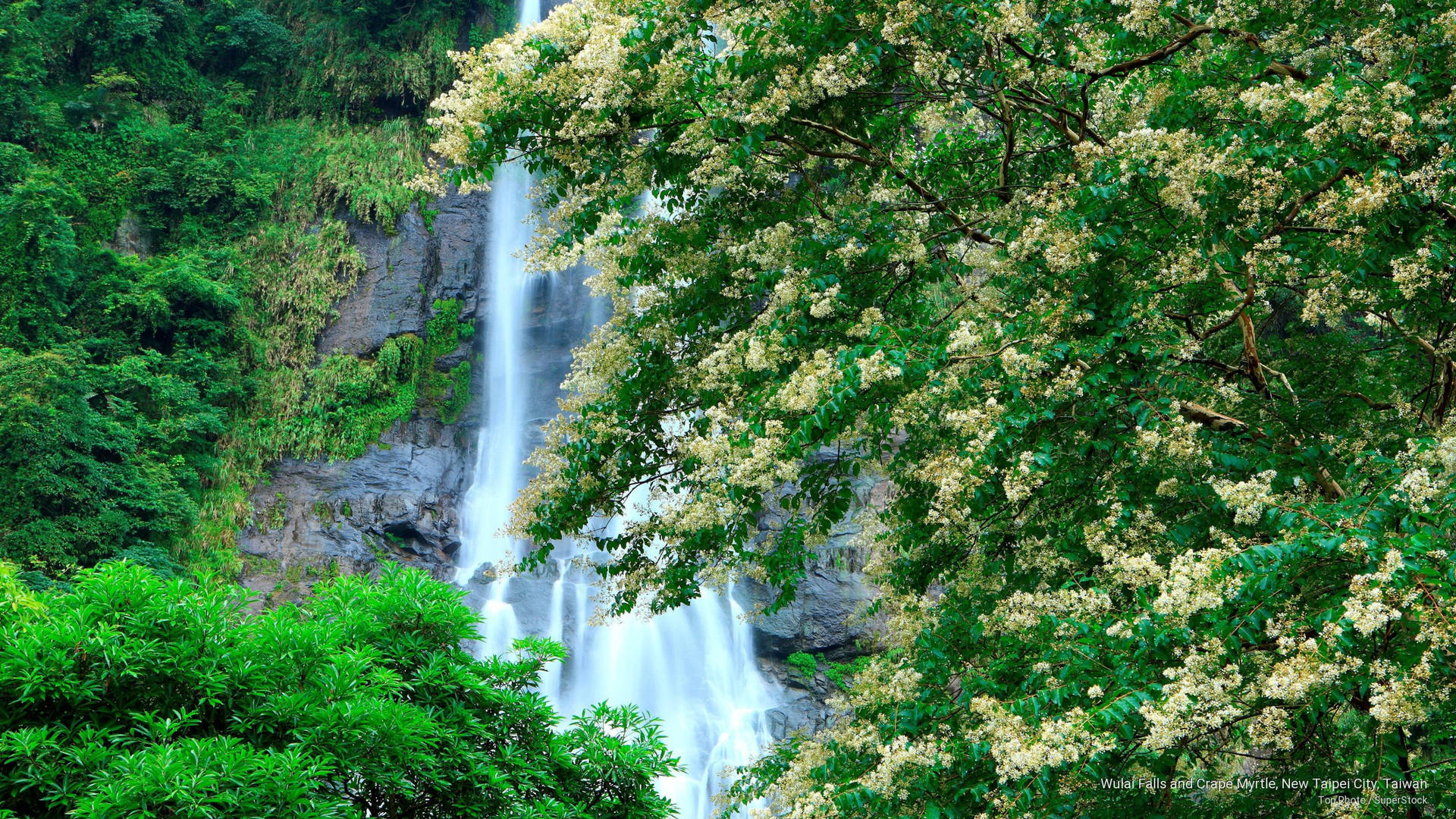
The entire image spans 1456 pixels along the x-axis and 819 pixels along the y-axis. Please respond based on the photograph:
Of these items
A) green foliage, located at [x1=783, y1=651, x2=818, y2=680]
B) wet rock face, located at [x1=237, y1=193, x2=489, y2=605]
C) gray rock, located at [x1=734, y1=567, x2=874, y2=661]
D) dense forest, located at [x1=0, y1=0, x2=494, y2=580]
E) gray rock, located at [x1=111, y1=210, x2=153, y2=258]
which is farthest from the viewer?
gray rock, located at [x1=111, y1=210, x2=153, y2=258]

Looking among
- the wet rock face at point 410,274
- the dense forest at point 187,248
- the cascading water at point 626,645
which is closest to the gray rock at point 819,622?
the cascading water at point 626,645

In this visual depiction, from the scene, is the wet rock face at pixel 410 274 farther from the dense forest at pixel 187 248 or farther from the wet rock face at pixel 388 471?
the dense forest at pixel 187 248

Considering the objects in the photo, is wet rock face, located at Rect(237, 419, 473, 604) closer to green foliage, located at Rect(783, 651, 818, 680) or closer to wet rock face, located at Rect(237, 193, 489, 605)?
wet rock face, located at Rect(237, 193, 489, 605)

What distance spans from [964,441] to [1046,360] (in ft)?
1.96

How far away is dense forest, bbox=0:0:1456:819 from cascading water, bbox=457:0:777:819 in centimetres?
A: 1041

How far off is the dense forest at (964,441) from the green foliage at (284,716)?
22 millimetres

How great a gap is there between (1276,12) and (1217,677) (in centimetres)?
385

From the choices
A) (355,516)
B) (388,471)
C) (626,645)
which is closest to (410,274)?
(388,471)

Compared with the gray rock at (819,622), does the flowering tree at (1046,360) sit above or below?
below

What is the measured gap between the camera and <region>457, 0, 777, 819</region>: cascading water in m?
19.0

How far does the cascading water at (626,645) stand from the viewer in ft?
62.2

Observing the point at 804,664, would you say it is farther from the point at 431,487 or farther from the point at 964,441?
the point at 964,441

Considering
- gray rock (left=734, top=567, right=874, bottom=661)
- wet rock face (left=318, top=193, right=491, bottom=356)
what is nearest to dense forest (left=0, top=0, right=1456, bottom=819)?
gray rock (left=734, top=567, right=874, bottom=661)

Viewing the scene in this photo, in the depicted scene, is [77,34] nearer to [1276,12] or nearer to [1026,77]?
[1026,77]
